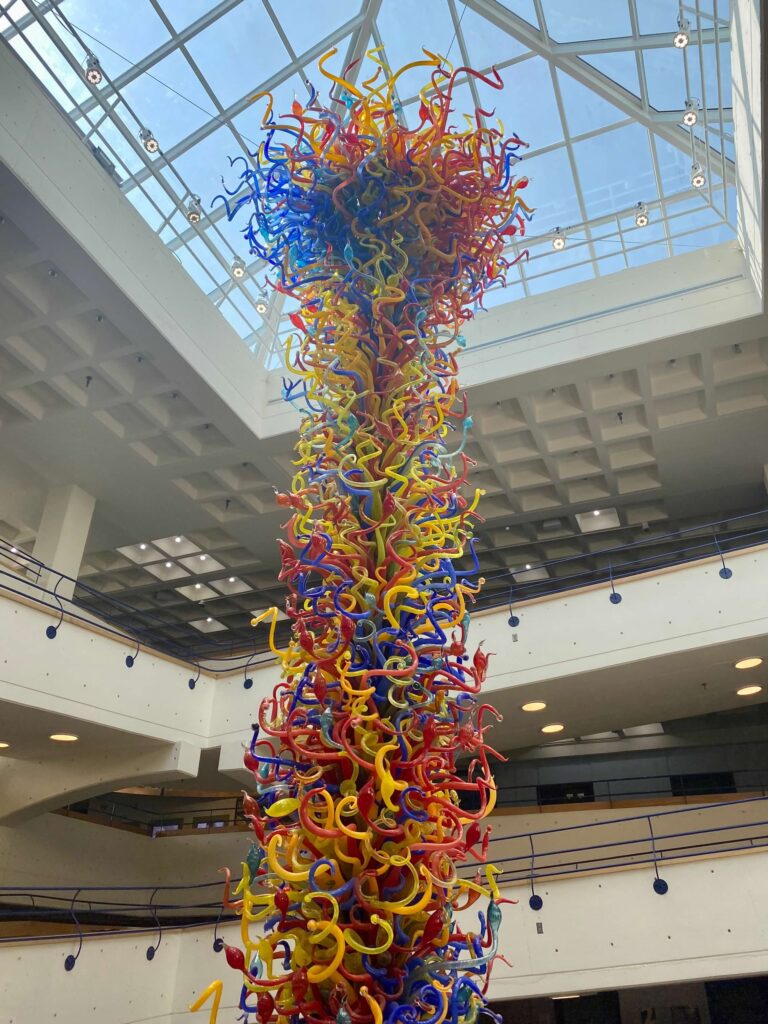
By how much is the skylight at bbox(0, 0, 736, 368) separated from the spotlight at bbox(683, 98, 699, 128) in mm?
112

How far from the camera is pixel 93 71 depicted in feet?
35.6

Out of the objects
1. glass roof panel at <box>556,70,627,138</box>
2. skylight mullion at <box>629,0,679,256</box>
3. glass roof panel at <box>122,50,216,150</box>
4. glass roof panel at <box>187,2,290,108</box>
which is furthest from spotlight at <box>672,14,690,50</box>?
glass roof panel at <box>122,50,216,150</box>

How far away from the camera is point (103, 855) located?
59.9ft

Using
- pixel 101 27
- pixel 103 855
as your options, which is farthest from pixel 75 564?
pixel 101 27

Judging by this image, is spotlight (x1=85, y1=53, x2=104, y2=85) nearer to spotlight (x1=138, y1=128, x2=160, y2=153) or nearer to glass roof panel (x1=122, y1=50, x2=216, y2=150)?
glass roof panel (x1=122, y1=50, x2=216, y2=150)

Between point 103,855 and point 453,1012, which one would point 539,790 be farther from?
point 453,1012

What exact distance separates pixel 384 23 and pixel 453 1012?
41.9 feet

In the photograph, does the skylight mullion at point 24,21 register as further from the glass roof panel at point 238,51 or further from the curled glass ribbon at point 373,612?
the curled glass ribbon at point 373,612

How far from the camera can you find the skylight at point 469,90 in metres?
11.2

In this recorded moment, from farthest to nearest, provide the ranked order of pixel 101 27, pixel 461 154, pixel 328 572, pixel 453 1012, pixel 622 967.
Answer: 1. pixel 101 27
2. pixel 622 967
3. pixel 461 154
4. pixel 328 572
5. pixel 453 1012

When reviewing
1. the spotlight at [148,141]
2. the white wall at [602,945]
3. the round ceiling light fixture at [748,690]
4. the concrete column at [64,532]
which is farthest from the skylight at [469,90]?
the white wall at [602,945]

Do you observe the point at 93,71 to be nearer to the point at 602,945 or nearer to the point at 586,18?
the point at 586,18

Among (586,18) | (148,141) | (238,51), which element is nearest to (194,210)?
(148,141)

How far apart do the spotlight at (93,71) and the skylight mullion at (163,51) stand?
544 millimetres
